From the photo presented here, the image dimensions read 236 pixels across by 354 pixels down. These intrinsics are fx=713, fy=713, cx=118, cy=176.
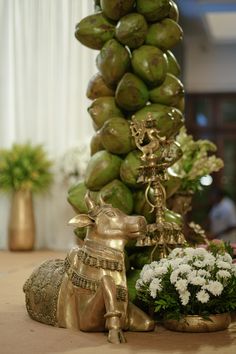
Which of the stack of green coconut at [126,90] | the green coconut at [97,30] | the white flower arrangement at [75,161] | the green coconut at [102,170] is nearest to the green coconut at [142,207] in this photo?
the stack of green coconut at [126,90]

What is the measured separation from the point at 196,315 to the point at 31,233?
2568 mm

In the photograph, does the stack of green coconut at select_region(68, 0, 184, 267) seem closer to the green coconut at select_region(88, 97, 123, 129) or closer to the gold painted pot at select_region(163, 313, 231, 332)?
the green coconut at select_region(88, 97, 123, 129)

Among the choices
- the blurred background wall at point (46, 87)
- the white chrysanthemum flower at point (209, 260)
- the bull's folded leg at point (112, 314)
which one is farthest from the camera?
the blurred background wall at point (46, 87)

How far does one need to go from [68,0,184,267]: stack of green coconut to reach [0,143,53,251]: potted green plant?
180cm

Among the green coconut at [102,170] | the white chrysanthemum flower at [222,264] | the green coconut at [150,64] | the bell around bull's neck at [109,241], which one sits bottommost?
the white chrysanthemum flower at [222,264]

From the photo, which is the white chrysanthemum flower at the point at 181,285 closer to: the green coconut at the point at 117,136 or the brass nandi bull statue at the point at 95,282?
the brass nandi bull statue at the point at 95,282

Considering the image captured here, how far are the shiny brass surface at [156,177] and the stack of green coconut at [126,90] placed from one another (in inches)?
2.5

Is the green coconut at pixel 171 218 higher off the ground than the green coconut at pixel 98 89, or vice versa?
the green coconut at pixel 98 89

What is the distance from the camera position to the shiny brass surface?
2639 mm

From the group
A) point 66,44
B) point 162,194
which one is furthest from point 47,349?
point 66,44

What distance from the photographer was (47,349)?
82.7 inches

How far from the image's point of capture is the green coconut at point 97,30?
298cm

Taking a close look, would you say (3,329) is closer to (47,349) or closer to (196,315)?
(47,349)

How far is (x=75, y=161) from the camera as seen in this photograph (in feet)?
15.3
